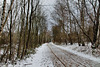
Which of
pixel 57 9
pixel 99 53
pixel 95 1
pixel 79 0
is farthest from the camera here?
pixel 57 9

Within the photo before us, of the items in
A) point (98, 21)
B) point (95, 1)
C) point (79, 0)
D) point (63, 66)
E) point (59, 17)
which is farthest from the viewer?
point (59, 17)

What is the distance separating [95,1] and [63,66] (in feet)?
34.1

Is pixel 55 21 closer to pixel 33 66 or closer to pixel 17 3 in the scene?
pixel 17 3

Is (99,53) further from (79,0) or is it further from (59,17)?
(59,17)

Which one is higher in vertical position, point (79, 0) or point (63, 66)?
point (79, 0)

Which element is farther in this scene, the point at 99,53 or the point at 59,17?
the point at 59,17

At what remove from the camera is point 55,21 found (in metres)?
30.4

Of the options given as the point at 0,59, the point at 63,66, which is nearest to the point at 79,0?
the point at 63,66

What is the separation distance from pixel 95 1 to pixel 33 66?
1160 cm

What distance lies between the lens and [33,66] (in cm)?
667

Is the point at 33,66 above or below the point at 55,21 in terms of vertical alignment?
below

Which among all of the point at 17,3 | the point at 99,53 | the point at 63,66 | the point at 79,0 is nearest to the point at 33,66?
the point at 63,66

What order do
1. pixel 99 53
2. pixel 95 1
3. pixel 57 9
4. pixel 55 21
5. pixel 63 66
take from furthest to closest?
pixel 55 21 → pixel 57 9 → pixel 95 1 → pixel 99 53 → pixel 63 66

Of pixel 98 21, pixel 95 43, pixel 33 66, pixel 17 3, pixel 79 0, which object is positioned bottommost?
pixel 33 66
